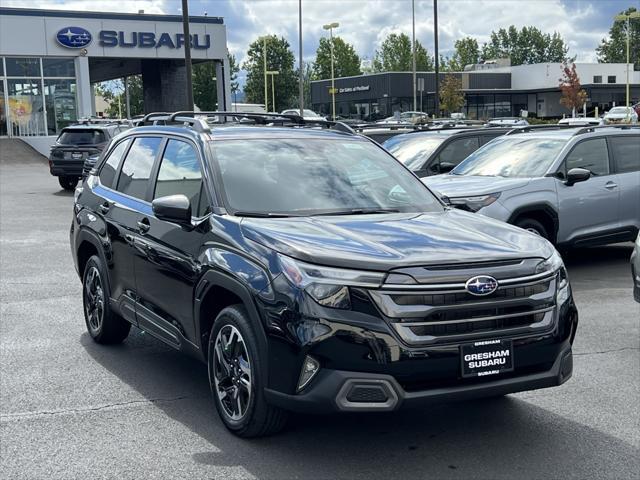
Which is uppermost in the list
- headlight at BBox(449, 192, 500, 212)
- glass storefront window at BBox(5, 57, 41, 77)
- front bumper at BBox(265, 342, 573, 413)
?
glass storefront window at BBox(5, 57, 41, 77)

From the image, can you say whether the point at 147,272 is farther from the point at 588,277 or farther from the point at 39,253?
the point at 39,253

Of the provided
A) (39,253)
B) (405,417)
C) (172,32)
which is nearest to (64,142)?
(39,253)

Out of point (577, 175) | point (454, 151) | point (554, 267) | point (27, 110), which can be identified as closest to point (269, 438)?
point (554, 267)

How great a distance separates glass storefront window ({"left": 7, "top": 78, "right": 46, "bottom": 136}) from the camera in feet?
136

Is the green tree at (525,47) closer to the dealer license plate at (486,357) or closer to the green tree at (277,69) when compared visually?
the green tree at (277,69)

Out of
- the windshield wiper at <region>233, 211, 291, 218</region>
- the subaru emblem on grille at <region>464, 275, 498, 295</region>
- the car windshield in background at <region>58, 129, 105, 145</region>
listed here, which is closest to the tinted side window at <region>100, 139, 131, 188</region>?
the windshield wiper at <region>233, 211, 291, 218</region>

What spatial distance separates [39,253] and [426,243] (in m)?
8.95

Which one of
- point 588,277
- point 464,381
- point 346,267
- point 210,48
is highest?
point 210,48

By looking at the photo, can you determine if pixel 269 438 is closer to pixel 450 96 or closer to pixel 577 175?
pixel 577 175

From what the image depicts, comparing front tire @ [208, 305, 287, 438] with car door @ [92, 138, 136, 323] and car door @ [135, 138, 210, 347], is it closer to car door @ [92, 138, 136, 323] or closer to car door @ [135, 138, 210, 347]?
car door @ [135, 138, 210, 347]

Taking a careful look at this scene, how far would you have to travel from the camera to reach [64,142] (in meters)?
23.0

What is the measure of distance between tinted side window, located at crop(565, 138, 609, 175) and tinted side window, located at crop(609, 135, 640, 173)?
0.52 feet

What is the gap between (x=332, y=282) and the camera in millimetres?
4230

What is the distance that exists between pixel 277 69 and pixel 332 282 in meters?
97.6
